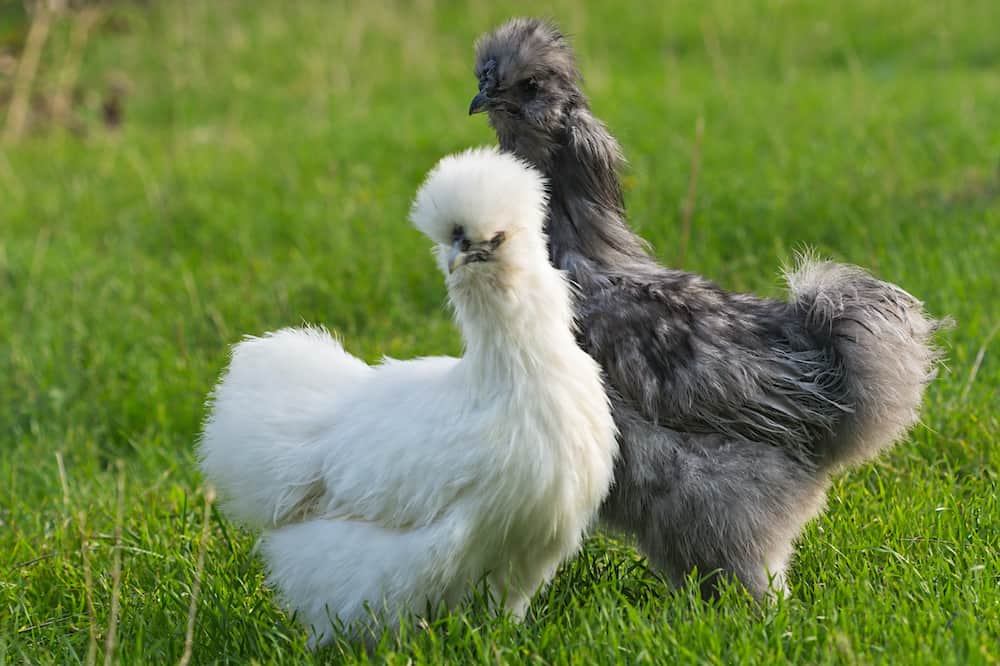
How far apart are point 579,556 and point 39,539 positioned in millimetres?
2170

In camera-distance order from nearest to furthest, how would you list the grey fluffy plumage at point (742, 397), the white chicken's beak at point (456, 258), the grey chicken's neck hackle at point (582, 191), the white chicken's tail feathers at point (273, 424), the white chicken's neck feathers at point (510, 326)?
1. the white chicken's beak at point (456, 258)
2. the white chicken's neck feathers at point (510, 326)
3. the grey fluffy plumage at point (742, 397)
4. the white chicken's tail feathers at point (273, 424)
5. the grey chicken's neck hackle at point (582, 191)

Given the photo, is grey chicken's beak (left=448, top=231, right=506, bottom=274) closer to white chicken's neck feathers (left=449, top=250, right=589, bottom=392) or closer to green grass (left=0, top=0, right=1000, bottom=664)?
white chicken's neck feathers (left=449, top=250, right=589, bottom=392)

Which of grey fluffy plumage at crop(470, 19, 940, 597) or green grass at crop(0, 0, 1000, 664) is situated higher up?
grey fluffy plumage at crop(470, 19, 940, 597)

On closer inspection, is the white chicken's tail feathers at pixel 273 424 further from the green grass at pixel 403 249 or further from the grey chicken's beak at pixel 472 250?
the grey chicken's beak at pixel 472 250

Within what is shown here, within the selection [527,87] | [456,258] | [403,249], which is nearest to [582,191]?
[527,87]

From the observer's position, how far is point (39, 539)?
4.78 meters

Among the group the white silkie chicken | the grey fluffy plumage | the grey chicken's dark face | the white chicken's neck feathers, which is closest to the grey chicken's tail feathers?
the grey fluffy plumage

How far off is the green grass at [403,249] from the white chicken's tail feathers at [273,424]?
380 mm

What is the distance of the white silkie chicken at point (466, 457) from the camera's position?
3.38 metres

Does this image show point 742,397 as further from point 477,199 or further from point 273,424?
point 273,424

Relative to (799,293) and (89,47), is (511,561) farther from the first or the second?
(89,47)

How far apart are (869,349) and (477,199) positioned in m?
1.37

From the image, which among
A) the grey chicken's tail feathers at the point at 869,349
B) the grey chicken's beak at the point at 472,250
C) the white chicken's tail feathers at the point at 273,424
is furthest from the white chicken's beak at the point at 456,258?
the grey chicken's tail feathers at the point at 869,349

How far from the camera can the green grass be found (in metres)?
3.75
